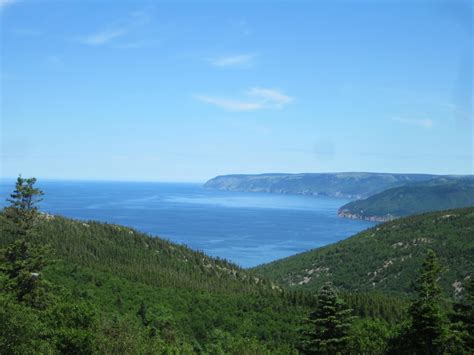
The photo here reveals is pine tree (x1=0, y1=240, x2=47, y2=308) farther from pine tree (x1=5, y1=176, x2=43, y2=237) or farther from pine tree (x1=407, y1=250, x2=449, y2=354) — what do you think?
pine tree (x1=407, y1=250, x2=449, y2=354)

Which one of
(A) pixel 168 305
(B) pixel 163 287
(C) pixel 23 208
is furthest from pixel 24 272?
(B) pixel 163 287

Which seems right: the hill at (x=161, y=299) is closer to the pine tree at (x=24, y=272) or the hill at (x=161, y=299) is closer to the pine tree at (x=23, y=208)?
the pine tree at (x=23, y=208)

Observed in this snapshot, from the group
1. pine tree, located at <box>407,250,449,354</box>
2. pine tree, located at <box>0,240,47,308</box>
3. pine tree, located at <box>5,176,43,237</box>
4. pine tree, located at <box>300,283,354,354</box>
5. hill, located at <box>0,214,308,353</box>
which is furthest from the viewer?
hill, located at <box>0,214,308,353</box>

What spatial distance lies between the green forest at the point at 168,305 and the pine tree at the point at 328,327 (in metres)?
0.11

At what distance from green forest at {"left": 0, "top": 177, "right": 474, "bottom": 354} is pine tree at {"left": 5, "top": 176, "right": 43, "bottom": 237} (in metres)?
0.12

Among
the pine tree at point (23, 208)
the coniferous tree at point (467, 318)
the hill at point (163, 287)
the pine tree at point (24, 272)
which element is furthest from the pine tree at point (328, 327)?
the pine tree at point (23, 208)

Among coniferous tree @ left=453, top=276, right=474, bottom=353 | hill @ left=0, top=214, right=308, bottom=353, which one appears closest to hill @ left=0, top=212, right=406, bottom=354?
hill @ left=0, top=214, right=308, bottom=353

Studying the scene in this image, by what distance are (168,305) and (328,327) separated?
6280 centimetres

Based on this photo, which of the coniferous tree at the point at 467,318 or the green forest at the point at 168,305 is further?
the coniferous tree at the point at 467,318

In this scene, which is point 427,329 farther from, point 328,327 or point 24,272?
point 24,272

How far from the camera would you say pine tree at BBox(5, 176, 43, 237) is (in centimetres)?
5122

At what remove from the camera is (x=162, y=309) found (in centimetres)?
9375

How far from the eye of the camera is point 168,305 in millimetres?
103438

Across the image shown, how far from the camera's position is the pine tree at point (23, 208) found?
168ft
